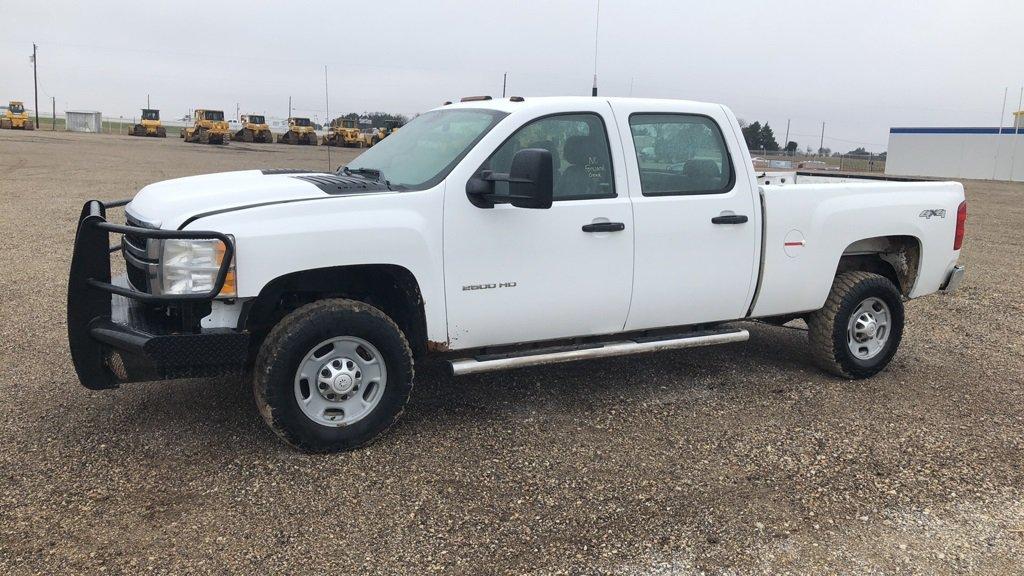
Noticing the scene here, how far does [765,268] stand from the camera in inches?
214

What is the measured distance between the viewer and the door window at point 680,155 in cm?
507

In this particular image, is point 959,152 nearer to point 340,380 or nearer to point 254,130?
point 254,130

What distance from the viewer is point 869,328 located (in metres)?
5.96

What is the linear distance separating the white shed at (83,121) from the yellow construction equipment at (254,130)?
72.4 feet

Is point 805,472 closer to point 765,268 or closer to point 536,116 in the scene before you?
point 765,268

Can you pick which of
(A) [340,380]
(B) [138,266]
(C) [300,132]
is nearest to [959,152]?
(C) [300,132]

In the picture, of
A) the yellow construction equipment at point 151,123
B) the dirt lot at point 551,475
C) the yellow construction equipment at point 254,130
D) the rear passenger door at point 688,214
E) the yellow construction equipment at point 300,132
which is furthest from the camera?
the yellow construction equipment at point 151,123

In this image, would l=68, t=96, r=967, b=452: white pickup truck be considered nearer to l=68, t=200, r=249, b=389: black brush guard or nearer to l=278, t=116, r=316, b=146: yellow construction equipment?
l=68, t=200, r=249, b=389: black brush guard

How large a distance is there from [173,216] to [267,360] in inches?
33.5

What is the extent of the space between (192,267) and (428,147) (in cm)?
165

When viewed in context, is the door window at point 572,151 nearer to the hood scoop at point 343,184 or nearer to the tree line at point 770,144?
the hood scoop at point 343,184

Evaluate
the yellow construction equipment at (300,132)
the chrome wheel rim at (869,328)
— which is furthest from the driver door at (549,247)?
the yellow construction equipment at (300,132)

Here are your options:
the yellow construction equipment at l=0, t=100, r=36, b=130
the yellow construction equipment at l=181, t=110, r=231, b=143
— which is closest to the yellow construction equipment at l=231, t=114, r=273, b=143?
the yellow construction equipment at l=181, t=110, r=231, b=143

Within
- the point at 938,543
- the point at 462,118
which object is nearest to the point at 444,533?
the point at 938,543
